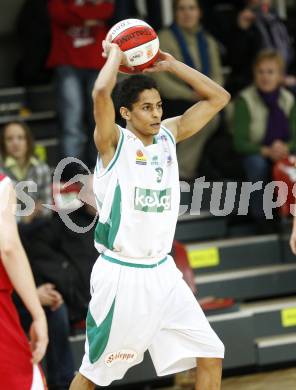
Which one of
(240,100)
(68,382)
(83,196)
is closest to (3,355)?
(68,382)

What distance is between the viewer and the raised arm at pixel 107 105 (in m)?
4.80

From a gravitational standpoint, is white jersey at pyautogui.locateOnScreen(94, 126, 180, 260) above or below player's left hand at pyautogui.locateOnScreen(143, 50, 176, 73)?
below

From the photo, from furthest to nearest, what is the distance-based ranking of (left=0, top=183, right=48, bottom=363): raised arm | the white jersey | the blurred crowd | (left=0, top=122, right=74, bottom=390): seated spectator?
the blurred crowd
(left=0, top=122, right=74, bottom=390): seated spectator
the white jersey
(left=0, top=183, right=48, bottom=363): raised arm

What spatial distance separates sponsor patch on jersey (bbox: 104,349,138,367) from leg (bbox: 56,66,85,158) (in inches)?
123

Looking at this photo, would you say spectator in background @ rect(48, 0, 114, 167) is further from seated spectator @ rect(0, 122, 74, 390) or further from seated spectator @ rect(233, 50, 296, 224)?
seated spectator @ rect(233, 50, 296, 224)

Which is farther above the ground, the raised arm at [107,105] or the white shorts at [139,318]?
the raised arm at [107,105]

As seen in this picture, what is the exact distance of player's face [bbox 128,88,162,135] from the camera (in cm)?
512

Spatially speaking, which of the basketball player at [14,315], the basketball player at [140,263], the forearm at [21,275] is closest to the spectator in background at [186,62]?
the basketball player at [140,263]

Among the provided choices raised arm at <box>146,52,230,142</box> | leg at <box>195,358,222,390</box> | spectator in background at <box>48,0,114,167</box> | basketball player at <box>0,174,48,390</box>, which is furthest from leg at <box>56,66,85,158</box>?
basketball player at <box>0,174,48,390</box>

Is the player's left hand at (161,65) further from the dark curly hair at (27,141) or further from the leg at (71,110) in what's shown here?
the leg at (71,110)

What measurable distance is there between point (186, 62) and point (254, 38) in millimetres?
966

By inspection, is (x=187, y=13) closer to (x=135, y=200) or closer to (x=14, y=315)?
(x=135, y=200)

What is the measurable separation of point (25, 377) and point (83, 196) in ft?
8.78

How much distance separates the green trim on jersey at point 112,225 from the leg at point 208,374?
0.76m
